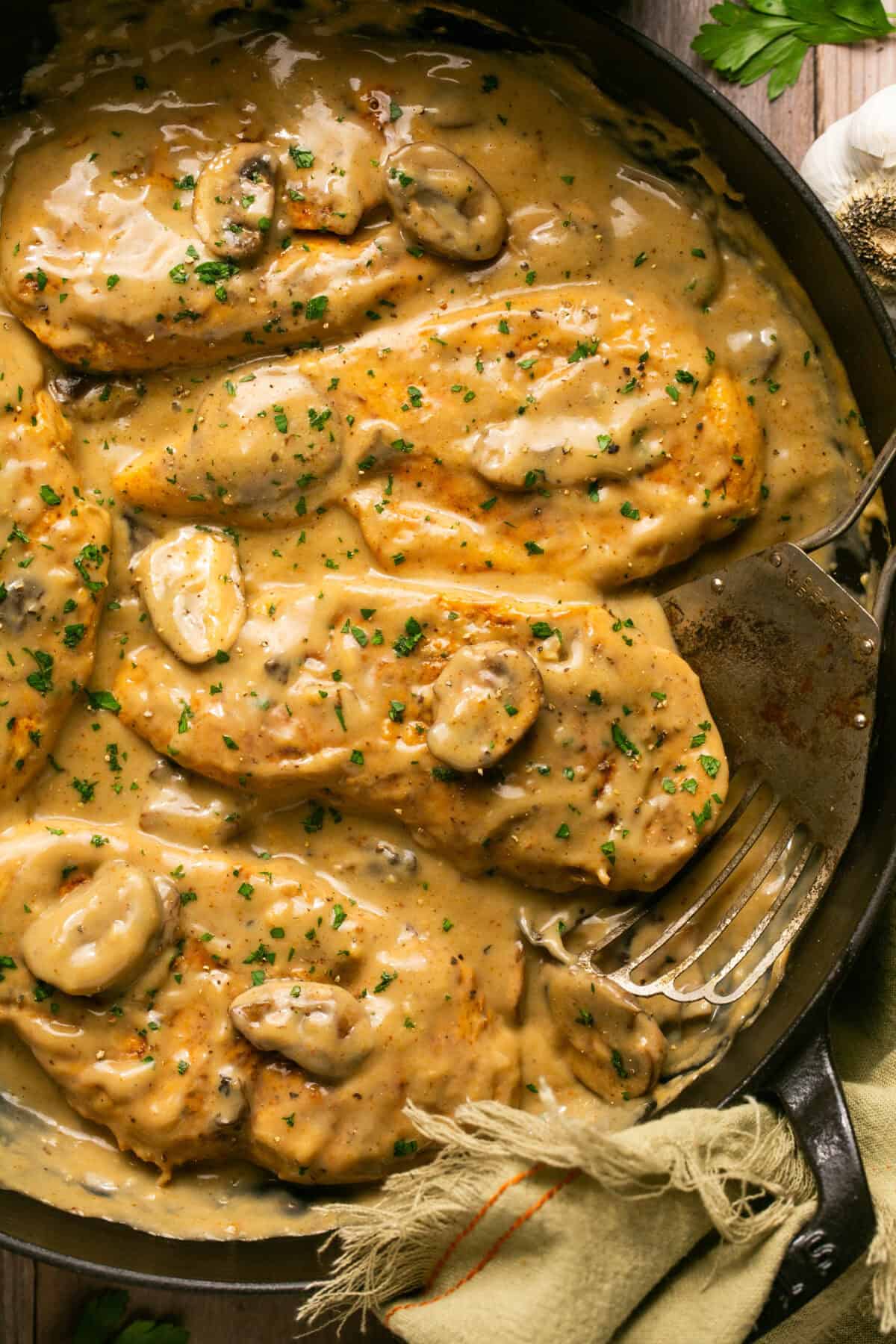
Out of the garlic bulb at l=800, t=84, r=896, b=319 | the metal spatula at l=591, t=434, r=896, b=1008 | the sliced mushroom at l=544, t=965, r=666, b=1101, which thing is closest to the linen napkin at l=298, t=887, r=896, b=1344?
the sliced mushroom at l=544, t=965, r=666, b=1101

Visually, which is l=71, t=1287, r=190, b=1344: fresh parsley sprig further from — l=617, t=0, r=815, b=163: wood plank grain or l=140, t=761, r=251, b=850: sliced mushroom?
l=617, t=0, r=815, b=163: wood plank grain

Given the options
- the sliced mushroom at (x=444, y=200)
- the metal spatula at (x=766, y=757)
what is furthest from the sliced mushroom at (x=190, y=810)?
the sliced mushroom at (x=444, y=200)

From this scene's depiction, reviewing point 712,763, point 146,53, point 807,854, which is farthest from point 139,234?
point 807,854

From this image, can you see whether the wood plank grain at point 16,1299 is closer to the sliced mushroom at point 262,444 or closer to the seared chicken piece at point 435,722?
the seared chicken piece at point 435,722

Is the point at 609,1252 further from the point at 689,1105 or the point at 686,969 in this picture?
the point at 686,969

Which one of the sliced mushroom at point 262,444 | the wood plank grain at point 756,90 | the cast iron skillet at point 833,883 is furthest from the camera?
the wood plank grain at point 756,90

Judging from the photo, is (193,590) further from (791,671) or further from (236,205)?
(791,671)

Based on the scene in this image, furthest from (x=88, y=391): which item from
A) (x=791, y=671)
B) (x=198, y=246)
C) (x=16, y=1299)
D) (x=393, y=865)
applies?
(x=16, y=1299)
